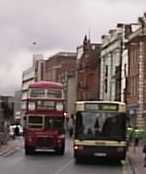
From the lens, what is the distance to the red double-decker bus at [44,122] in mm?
40750

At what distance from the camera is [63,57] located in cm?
15225

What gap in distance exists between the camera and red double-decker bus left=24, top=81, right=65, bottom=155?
134 feet

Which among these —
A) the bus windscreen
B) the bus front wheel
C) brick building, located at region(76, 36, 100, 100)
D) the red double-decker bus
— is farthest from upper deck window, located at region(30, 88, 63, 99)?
brick building, located at region(76, 36, 100, 100)

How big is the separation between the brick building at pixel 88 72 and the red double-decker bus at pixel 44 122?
Result: 63.3m

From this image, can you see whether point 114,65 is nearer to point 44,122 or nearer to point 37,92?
point 37,92

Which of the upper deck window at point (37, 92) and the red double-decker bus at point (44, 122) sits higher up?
the upper deck window at point (37, 92)

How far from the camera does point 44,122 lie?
4097cm

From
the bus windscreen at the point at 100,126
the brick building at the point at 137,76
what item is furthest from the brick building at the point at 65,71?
the bus windscreen at the point at 100,126

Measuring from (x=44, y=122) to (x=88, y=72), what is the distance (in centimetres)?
7409

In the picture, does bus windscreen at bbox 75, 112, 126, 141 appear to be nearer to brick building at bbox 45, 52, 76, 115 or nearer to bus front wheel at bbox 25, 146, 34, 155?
bus front wheel at bbox 25, 146, 34, 155

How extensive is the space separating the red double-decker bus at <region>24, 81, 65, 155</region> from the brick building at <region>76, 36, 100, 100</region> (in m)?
63.3

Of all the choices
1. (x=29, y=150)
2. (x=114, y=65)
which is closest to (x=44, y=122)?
(x=29, y=150)

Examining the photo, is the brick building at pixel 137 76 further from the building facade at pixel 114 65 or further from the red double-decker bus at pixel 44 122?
the red double-decker bus at pixel 44 122

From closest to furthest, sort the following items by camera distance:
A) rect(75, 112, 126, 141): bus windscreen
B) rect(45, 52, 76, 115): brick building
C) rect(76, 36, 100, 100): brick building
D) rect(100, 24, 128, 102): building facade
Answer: rect(75, 112, 126, 141): bus windscreen < rect(100, 24, 128, 102): building facade < rect(76, 36, 100, 100): brick building < rect(45, 52, 76, 115): brick building
